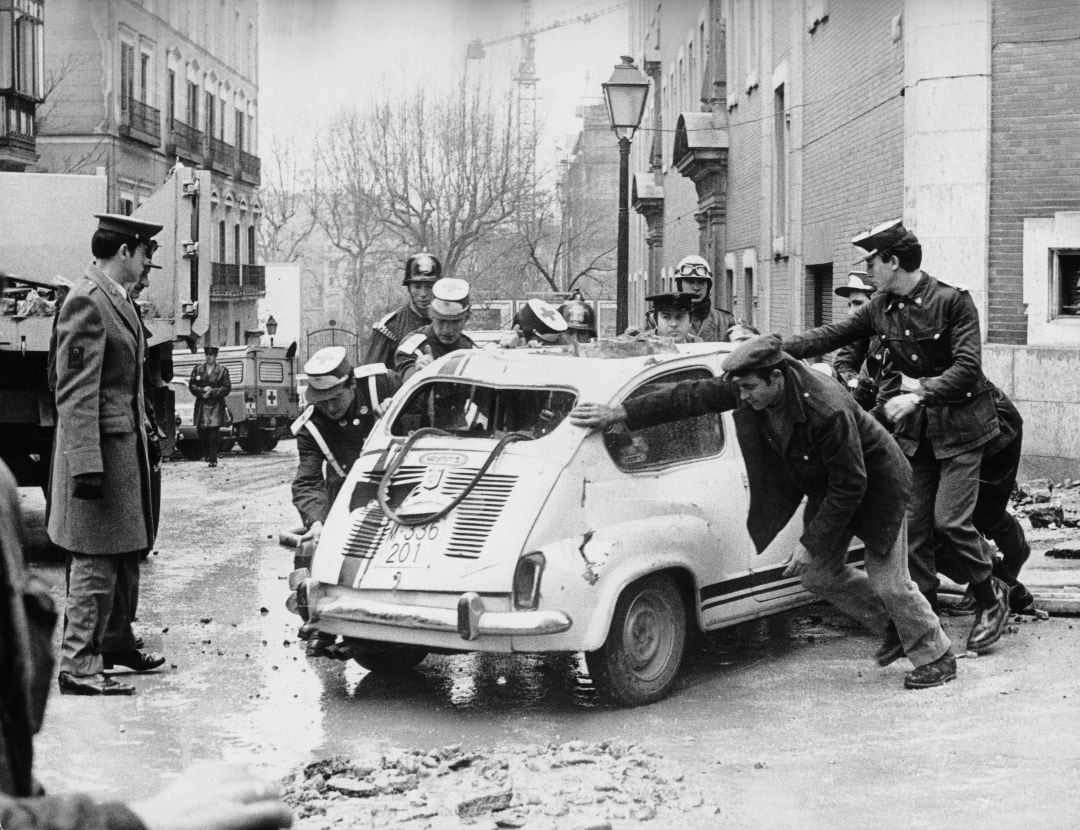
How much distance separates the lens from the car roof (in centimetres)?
718

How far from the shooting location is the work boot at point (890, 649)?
290 inches

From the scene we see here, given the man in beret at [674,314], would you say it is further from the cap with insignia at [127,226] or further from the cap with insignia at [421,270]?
the cap with insignia at [127,226]

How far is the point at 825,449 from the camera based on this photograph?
6816 mm

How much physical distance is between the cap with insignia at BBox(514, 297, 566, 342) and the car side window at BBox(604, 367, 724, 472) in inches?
104

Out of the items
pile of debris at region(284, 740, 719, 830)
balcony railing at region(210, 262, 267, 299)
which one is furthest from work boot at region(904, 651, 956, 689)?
balcony railing at region(210, 262, 267, 299)

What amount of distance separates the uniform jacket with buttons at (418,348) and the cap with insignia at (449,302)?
158 millimetres

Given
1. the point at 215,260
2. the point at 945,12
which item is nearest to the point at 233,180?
the point at 215,260

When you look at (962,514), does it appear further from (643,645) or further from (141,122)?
(141,122)

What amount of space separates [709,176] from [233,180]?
31612 mm

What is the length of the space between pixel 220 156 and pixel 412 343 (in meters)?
44.8

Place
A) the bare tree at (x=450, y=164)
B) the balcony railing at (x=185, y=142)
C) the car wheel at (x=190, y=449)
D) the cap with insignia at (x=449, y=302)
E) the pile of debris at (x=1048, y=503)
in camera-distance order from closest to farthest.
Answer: the cap with insignia at (x=449, y=302)
the pile of debris at (x=1048, y=503)
the car wheel at (x=190, y=449)
the balcony railing at (x=185, y=142)
the bare tree at (x=450, y=164)

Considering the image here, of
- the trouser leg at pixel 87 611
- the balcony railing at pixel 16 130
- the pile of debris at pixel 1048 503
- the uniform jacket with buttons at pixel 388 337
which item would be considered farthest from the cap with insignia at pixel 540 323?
the balcony railing at pixel 16 130

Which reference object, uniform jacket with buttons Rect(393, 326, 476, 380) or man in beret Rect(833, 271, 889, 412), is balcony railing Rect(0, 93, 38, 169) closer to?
uniform jacket with buttons Rect(393, 326, 476, 380)

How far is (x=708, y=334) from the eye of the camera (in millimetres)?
10969
